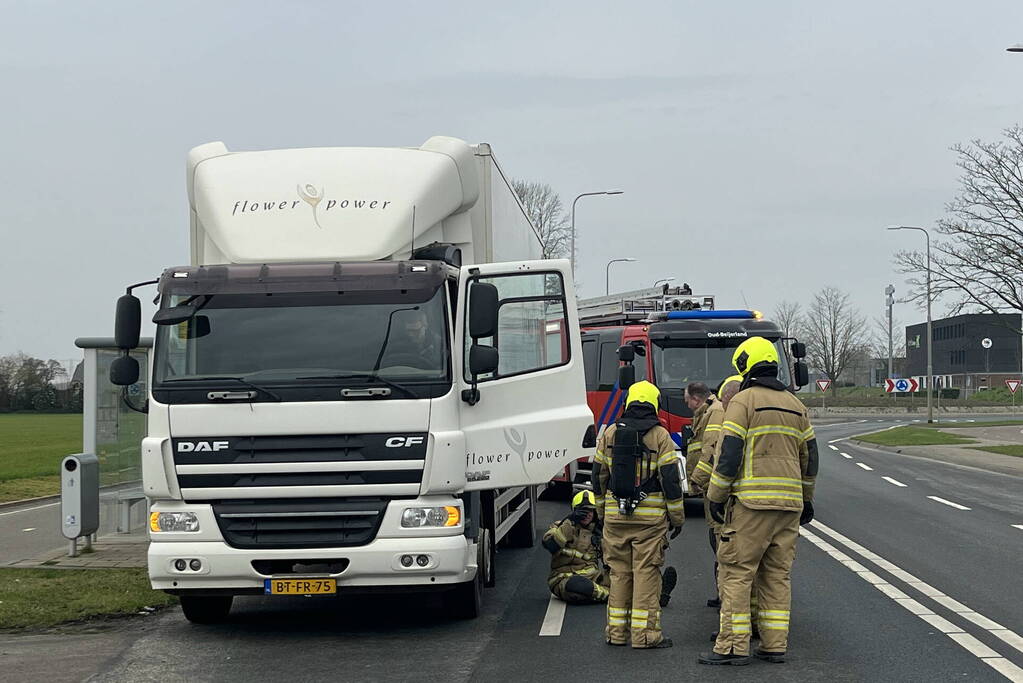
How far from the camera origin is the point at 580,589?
31.6 feet

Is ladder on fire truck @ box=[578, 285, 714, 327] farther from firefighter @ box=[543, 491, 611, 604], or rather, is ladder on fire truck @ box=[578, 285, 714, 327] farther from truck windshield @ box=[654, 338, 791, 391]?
firefighter @ box=[543, 491, 611, 604]

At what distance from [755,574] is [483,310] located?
2443 mm

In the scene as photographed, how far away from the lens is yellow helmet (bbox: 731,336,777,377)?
25.4 feet

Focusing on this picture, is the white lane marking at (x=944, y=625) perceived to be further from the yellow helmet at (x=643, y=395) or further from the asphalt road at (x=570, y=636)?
the yellow helmet at (x=643, y=395)

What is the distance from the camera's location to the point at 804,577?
11.0 m

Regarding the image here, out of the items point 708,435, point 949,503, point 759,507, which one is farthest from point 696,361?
point 759,507

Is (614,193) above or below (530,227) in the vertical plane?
above

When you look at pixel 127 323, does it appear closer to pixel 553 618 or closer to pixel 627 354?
pixel 553 618

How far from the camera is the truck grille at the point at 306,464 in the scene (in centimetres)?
821

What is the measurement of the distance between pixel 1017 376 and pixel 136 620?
110m

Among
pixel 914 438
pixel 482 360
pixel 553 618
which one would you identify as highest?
pixel 482 360

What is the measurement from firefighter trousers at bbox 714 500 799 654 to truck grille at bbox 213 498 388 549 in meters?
2.28

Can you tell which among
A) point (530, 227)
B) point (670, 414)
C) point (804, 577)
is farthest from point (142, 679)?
point (670, 414)

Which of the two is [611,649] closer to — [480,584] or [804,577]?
[480,584]
